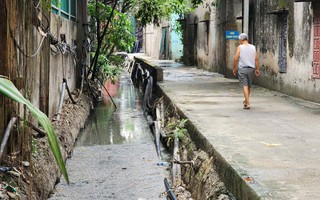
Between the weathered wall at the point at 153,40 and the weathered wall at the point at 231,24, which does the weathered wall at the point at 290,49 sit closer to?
the weathered wall at the point at 231,24

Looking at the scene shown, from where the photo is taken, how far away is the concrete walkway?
441 centimetres

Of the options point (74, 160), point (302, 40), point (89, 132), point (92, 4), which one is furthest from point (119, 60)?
point (74, 160)

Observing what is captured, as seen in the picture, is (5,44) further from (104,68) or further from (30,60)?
(104,68)

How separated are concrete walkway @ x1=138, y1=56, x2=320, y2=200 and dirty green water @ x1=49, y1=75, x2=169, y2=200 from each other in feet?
3.26

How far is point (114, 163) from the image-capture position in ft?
28.7

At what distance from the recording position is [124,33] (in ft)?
57.3

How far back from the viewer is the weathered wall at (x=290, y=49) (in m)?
10.9

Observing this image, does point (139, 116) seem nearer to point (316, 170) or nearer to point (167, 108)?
point (167, 108)

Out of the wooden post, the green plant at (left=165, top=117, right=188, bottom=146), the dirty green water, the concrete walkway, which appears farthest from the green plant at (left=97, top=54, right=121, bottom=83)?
the wooden post

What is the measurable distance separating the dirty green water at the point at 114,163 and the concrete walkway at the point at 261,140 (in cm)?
99

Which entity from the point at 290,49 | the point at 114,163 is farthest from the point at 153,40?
the point at 114,163

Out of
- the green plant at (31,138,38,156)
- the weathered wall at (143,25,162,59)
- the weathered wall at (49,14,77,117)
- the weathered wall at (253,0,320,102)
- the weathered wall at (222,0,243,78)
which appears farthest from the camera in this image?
the weathered wall at (143,25,162,59)

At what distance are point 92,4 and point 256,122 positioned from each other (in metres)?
11.6

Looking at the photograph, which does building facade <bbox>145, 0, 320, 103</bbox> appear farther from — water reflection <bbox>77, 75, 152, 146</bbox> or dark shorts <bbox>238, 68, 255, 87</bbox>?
water reflection <bbox>77, 75, 152, 146</bbox>
